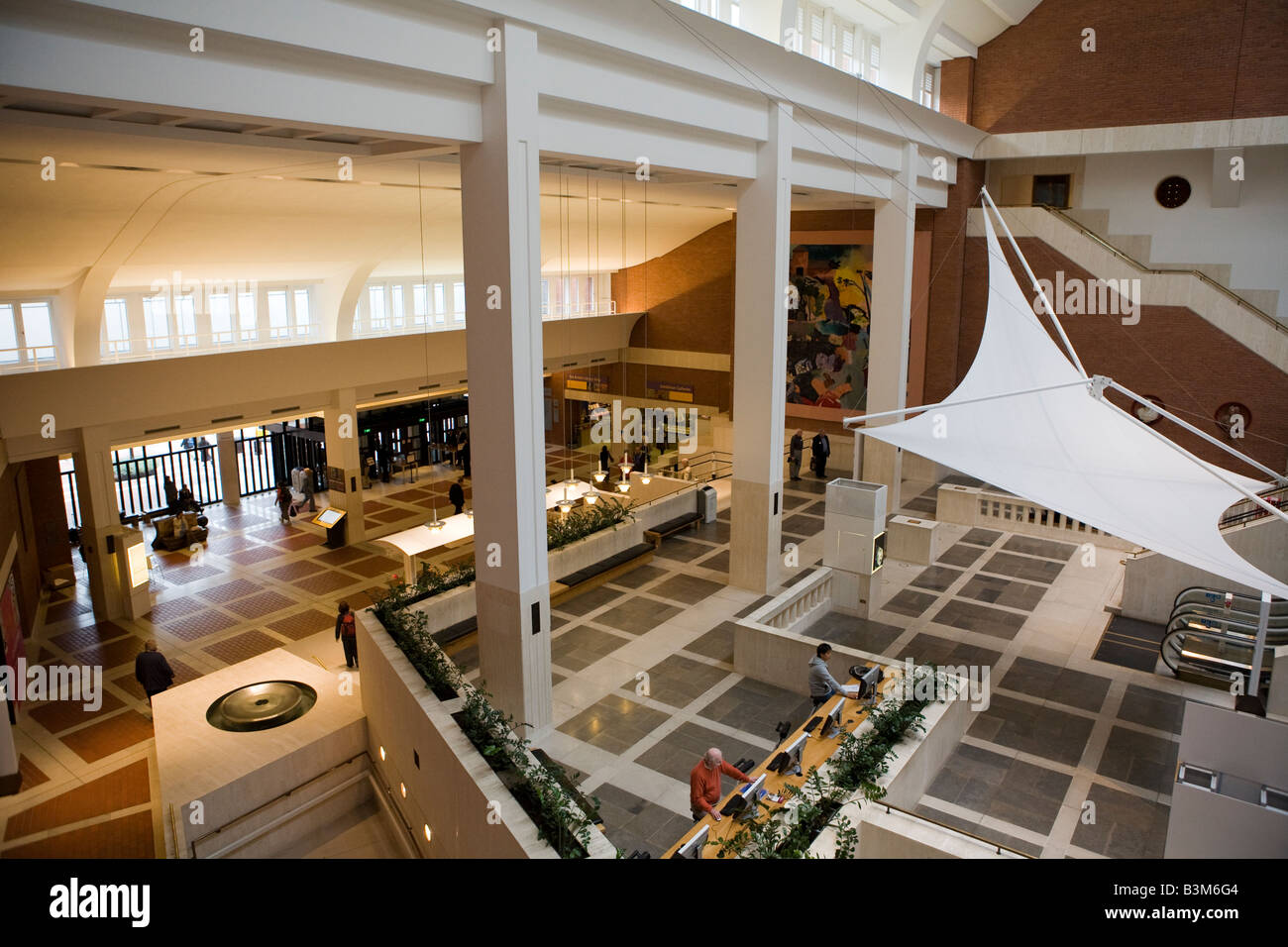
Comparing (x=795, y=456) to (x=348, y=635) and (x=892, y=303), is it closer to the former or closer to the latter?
(x=892, y=303)

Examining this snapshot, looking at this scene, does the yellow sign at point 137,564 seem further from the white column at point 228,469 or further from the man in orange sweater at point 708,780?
the man in orange sweater at point 708,780

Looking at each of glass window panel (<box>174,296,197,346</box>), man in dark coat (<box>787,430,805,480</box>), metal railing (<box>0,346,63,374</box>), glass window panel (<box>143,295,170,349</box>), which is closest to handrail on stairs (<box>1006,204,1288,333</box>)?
man in dark coat (<box>787,430,805,480</box>)

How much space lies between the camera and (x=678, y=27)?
1047 cm

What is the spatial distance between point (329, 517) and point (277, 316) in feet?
14.2

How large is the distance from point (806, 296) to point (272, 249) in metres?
13.3

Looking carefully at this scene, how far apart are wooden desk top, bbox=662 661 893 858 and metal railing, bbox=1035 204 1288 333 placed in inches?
506

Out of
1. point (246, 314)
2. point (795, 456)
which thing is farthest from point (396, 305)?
point (795, 456)

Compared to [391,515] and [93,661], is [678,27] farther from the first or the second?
[391,515]

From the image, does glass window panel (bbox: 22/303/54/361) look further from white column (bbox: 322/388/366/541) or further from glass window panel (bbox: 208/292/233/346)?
white column (bbox: 322/388/366/541)

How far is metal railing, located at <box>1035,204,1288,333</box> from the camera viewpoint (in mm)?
17312

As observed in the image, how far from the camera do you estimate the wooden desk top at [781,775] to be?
6957 millimetres

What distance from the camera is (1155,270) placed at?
18750 millimetres

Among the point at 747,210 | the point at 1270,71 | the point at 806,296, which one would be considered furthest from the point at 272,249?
the point at 1270,71

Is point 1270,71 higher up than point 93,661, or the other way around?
point 1270,71
